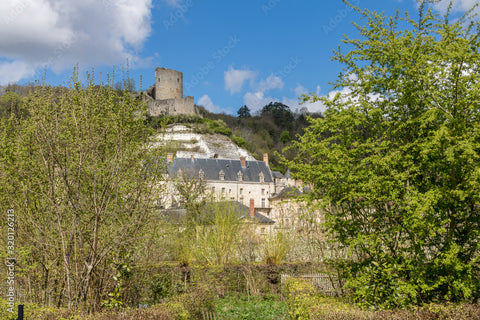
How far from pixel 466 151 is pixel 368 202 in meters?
1.90

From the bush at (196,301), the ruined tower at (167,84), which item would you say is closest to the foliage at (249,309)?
the bush at (196,301)

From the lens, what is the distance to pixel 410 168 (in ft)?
22.6

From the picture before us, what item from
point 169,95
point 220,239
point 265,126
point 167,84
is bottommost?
point 220,239

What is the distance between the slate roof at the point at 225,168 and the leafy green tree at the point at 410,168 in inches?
1577

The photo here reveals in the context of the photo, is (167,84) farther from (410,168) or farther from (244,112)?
(410,168)

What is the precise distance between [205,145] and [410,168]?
2333 inches

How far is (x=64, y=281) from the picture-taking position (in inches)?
282

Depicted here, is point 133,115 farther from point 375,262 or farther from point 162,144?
point 375,262

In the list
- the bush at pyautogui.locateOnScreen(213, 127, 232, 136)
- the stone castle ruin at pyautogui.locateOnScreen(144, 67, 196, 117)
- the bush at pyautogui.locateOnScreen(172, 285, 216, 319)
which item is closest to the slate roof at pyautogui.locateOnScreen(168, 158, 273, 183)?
the bush at pyautogui.locateOnScreen(213, 127, 232, 136)

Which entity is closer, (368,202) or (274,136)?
(368,202)

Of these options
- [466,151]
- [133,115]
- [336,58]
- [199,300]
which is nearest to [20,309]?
[133,115]

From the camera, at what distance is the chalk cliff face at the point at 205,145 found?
63144 mm

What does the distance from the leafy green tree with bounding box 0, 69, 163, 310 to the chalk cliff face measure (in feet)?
171

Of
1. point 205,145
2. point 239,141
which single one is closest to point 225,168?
point 205,145
